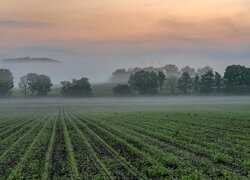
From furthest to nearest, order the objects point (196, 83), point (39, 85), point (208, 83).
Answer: point (39, 85), point (196, 83), point (208, 83)

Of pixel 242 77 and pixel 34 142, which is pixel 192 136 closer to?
pixel 34 142

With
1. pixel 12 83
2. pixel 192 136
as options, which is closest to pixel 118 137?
pixel 192 136

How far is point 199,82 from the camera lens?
155 metres

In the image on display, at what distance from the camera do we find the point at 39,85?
550 feet

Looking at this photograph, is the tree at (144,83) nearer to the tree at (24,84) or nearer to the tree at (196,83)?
the tree at (196,83)

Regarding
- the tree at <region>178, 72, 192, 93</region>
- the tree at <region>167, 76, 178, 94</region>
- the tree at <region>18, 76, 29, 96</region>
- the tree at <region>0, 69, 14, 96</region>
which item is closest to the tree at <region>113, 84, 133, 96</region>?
the tree at <region>167, 76, 178, 94</region>

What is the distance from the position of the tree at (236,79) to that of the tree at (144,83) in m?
30.0

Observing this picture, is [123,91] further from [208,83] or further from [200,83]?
[208,83]

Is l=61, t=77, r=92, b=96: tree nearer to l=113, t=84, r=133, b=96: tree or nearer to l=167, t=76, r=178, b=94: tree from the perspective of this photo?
l=113, t=84, r=133, b=96: tree

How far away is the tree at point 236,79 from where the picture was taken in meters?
145

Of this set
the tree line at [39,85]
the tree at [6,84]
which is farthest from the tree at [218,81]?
Answer: the tree at [6,84]

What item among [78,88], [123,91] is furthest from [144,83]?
[78,88]

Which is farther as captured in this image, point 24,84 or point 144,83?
Answer: point 24,84

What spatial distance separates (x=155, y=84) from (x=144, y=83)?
548cm
